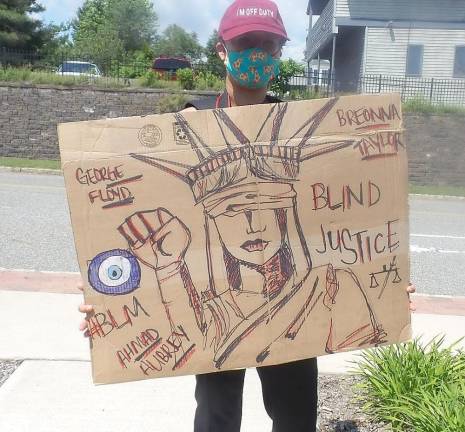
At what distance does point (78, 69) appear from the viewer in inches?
705

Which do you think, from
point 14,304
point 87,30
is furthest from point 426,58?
point 87,30

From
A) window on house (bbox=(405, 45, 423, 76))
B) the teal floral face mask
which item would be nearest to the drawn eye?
the teal floral face mask

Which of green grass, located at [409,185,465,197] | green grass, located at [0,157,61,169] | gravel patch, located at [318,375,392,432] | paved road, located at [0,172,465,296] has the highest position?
gravel patch, located at [318,375,392,432]

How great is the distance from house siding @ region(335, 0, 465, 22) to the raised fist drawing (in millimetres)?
23866

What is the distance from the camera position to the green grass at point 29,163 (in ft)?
47.9

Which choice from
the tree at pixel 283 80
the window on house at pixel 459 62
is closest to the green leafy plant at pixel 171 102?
the tree at pixel 283 80

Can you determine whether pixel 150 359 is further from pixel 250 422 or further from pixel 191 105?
pixel 250 422

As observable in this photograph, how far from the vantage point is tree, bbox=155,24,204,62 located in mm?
57344

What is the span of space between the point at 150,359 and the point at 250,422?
1183 mm

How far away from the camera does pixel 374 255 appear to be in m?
1.99

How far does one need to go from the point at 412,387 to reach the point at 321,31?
27935 mm

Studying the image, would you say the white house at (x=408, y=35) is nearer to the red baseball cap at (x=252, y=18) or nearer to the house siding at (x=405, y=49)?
the house siding at (x=405, y=49)

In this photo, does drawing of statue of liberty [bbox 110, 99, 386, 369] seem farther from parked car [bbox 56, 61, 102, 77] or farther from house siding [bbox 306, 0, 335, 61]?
house siding [bbox 306, 0, 335, 61]

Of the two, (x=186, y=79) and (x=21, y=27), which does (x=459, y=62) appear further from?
(x=21, y=27)
